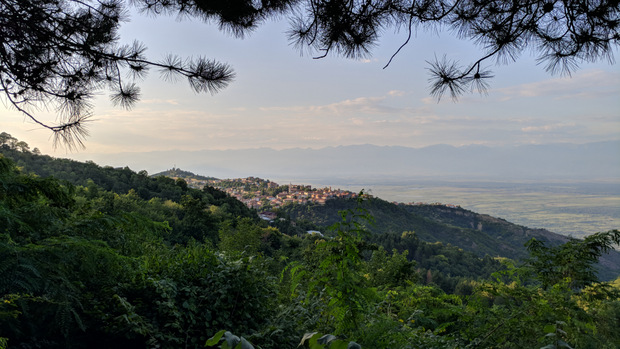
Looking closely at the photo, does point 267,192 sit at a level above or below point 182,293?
below

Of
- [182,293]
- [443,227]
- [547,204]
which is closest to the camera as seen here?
[182,293]

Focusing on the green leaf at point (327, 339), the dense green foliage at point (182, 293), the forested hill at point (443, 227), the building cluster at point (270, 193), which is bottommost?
the forested hill at point (443, 227)

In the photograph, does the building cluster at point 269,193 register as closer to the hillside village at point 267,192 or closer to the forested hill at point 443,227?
the hillside village at point 267,192

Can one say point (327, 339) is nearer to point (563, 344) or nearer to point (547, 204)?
point (563, 344)

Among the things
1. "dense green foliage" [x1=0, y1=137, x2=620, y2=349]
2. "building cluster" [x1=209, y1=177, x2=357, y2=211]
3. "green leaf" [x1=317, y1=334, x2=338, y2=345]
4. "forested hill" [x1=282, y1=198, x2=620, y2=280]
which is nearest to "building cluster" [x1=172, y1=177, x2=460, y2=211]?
"building cluster" [x1=209, y1=177, x2=357, y2=211]

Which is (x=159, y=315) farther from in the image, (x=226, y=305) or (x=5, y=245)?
(x=5, y=245)

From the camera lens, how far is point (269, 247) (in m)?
20.1

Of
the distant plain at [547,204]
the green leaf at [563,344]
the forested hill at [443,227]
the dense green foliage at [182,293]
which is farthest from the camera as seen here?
→ the distant plain at [547,204]

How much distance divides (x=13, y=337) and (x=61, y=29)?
8.29 feet

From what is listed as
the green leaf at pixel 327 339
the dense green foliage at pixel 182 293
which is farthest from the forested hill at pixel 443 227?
the green leaf at pixel 327 339

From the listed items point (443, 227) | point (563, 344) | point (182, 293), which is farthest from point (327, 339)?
point (443, 227)

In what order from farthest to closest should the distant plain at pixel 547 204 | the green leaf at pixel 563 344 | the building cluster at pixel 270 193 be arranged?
the building cluster at pixel 270 193 < the distant plain at pixel 547 204 < the green leaf at pixel 563 344

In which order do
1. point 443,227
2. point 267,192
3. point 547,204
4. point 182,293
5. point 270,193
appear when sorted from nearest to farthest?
point 182,293
point 443,227
point 270,193
point 267,192
point 547,204

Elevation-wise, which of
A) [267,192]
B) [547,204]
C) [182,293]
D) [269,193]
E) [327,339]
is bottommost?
[547,204]
